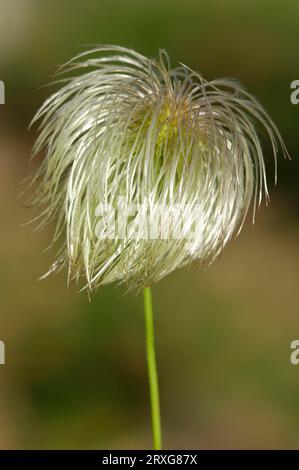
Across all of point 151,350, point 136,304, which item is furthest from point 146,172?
point 136,304

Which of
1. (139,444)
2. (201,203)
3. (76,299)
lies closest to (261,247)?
(76,299)

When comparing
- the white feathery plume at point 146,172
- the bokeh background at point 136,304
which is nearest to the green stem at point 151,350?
the white feathery plume at point 146,172

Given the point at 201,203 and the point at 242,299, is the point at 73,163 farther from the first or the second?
the point at 242,299

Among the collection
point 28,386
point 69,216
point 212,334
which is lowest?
point 69,216

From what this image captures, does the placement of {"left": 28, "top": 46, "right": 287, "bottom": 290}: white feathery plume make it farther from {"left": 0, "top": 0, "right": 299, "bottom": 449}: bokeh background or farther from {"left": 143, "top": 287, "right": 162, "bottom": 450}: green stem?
{"left": 0, "top": 0, "right": 299, "bottom": 449}: bokeh background

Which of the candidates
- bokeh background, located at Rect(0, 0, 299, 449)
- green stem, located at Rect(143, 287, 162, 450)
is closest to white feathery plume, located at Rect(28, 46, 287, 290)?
green stem, located at Rect(143, 287, 162, 450)

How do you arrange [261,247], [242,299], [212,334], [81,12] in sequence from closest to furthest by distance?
[212,334], [242,299], [261,247], [81,12]

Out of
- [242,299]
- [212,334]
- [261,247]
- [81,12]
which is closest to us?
[212,334]

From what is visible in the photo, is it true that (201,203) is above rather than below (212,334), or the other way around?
below
